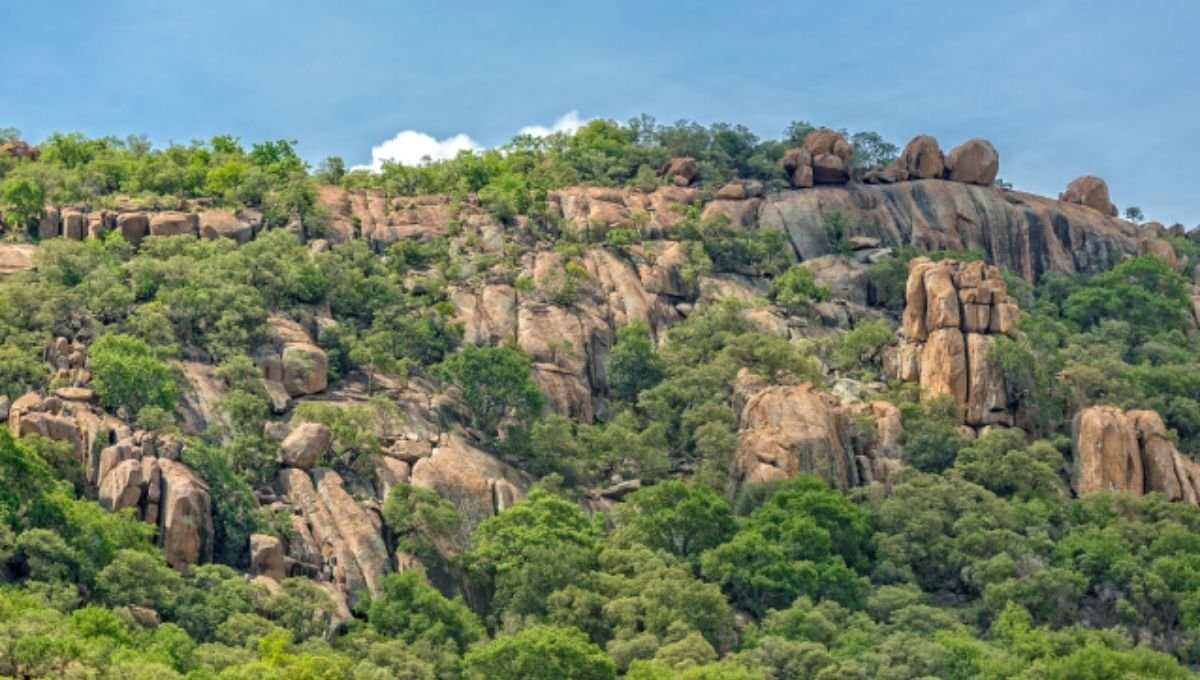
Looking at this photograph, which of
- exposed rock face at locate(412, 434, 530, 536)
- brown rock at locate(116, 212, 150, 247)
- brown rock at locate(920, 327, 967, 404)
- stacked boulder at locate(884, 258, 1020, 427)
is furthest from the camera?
brown rock at locate(116, 212, 150, 247)

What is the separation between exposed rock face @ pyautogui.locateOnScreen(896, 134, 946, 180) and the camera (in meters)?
116

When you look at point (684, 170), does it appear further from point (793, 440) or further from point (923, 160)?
point (793, 440)

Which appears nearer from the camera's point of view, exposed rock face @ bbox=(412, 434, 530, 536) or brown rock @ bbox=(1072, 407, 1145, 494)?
exposed rock face @ bbox=(412, 434, 530, 536)

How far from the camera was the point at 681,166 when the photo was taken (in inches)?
4454

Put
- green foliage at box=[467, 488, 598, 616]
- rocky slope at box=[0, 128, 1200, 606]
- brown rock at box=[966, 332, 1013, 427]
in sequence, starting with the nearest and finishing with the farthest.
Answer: rocky slope at box=[0, 128, 1200, 606], green foliage at box=[467, 488, 598, 616], brown rock at box=[966, 332, 1013, 427]

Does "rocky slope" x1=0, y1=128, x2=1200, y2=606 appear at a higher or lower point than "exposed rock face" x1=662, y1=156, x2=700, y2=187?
lower

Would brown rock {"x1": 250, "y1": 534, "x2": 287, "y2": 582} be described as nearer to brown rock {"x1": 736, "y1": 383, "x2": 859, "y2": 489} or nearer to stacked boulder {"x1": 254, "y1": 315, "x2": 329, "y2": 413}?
stacked boulder {"x1": 254, "y1": 315, "x2": 329, "y2": 413}

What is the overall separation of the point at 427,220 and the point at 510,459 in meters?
24.3

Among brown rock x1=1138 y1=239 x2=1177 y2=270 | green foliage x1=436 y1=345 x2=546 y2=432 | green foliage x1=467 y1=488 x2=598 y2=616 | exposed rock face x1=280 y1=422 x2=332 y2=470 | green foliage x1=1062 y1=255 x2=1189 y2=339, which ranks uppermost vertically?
brown rock x1=1138 y1=239 x2=1177 y2=270

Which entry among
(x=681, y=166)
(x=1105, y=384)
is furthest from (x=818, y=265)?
(x=1105, y=384)

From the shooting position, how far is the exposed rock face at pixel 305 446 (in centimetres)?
7006

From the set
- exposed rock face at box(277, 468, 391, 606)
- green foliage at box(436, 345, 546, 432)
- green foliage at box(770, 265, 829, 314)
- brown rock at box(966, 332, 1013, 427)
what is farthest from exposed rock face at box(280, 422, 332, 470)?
green foliage at box(770, 265, 829, 314)

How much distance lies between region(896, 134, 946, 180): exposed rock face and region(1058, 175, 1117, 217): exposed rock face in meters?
12.3

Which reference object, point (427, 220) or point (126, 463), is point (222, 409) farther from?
point (427, 220)
